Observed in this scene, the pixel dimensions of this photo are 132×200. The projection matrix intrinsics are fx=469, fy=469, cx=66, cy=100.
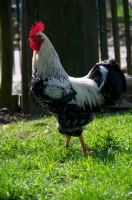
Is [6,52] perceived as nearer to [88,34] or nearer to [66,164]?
[88,34]

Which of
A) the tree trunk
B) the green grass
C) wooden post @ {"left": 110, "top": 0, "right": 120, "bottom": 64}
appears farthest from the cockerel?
wooden post @ {"left": 110, "top": 0, "right": 120, "bottom": 64}

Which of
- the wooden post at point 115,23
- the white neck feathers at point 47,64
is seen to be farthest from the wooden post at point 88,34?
the white neck feathers at point 47,64

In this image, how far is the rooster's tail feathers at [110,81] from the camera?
6.25m

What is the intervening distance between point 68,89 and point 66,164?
3.73ft

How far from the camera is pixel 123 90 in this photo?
6.43 m

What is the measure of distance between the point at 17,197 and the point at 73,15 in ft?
17.3

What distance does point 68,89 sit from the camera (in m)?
6.17

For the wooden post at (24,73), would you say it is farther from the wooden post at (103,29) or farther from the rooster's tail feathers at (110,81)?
the rooster's tail feathers at (110,81)

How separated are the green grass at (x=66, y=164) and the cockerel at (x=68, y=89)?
328 millimetres

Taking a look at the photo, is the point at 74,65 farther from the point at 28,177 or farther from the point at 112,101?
the point at 28,177

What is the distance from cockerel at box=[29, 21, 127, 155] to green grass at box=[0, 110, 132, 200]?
1.08 ft

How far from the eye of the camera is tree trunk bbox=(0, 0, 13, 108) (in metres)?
9.53

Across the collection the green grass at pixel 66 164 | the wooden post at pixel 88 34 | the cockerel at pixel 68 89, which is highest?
the wooden post at pixel 88 34

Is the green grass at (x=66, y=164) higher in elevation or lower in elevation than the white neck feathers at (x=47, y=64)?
lower
